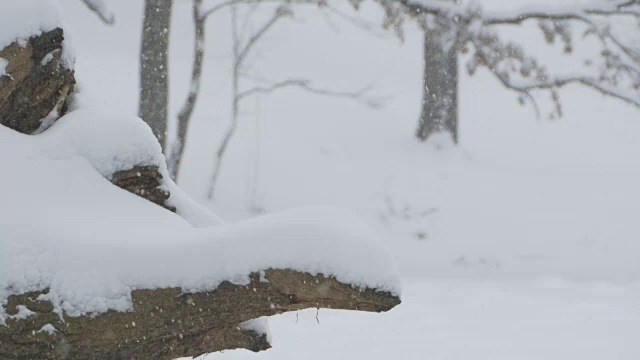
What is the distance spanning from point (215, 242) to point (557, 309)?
23.1ft

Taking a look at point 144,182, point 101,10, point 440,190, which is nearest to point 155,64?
point 101,10

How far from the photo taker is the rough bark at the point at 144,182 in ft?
11.5

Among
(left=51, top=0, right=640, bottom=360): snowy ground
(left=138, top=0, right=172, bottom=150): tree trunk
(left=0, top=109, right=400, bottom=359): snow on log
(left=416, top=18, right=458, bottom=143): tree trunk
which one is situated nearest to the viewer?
(left=0, top=109, right=400, bottom=359): snow on log

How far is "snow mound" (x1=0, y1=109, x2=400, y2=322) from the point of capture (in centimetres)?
304

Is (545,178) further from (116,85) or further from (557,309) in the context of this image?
(116,85)

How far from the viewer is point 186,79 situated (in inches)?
808

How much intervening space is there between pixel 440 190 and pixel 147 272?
1216cm

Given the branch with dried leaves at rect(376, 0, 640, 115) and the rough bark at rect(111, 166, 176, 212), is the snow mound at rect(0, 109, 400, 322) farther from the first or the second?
the branch with dried leaves at rect(376, 0, 640, 115)

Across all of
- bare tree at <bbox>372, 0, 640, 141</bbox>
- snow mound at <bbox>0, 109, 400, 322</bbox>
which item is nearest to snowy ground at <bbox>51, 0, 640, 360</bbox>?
snow mound at <bbox>0, 109, 400, 322</bbox>

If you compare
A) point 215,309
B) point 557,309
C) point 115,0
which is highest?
point 115,0

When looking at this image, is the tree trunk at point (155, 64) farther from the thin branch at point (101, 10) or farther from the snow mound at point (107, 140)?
the snow mound at point (107, 140)

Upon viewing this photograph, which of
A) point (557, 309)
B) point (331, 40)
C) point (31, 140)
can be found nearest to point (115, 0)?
point (331, 40)

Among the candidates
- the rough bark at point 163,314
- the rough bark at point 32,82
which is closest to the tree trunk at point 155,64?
the rough bark at point 32,82

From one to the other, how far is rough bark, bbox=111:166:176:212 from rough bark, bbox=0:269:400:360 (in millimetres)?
575
